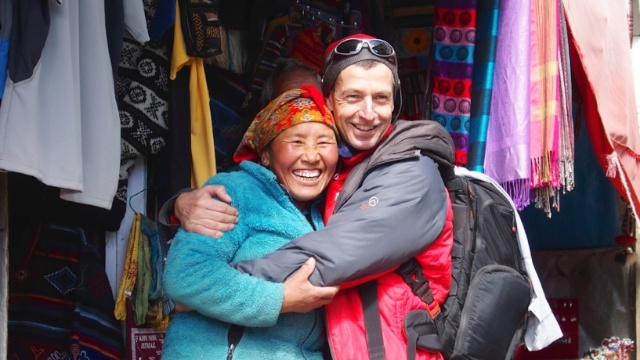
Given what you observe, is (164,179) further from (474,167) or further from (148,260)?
(474,167)

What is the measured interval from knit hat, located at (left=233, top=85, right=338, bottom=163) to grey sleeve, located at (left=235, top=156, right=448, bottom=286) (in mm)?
297

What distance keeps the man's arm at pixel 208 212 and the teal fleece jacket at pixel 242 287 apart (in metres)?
0.03

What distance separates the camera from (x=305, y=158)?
283 cm

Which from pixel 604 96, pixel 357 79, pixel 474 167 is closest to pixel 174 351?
pixel 357 79

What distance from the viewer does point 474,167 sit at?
3.86 meters

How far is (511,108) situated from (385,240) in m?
1.42

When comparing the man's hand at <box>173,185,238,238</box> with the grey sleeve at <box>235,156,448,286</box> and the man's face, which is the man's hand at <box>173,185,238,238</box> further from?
the man's face

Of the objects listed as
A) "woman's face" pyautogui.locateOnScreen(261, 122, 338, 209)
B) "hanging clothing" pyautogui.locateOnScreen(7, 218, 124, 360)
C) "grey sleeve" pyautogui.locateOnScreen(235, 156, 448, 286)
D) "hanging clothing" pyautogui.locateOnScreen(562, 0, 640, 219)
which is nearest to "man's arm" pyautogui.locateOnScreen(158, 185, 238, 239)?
"grey sleeve" pyautogui.locateOnScreen(235, 156, 448, 286)

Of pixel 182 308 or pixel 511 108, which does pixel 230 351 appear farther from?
pixel 511 108

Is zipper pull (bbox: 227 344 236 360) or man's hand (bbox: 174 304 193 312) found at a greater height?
man's hand (bbox: 174 304 193 312)

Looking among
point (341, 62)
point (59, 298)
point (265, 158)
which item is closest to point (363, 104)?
point (341, 62)

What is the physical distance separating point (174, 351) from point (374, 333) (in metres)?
0.58

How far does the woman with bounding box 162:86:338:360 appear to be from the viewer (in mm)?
2514

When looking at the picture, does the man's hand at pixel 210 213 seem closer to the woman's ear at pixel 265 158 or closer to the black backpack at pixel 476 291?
the woman's ear at pixel 265 158
